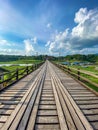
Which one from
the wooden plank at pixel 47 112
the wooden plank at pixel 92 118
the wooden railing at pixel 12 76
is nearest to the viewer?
the wooden plank at pixel 92 118

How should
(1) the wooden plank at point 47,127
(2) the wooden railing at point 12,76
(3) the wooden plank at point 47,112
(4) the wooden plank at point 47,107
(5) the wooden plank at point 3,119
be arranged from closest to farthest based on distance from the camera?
(1) the wooden plank at point 47,127 → (5) the wooden plank at point 3,119 → (3) the wooden plank at point 47,112 → (4) the wooden plank at point 47,107 → (2) the wooden railing at point 12,76

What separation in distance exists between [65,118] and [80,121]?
411mm

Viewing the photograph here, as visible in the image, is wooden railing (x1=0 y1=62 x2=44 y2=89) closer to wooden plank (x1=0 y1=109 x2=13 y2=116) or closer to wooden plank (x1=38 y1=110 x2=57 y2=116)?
wooden plank (x1=0 y1=109 x2=13 y2=116)

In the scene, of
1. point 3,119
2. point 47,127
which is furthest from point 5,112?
point 47,127

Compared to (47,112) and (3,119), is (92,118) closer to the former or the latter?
(47,112)

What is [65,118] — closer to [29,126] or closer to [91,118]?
[91,118]

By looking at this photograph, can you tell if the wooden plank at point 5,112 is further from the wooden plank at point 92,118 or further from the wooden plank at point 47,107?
the wooden plank at point 92,118

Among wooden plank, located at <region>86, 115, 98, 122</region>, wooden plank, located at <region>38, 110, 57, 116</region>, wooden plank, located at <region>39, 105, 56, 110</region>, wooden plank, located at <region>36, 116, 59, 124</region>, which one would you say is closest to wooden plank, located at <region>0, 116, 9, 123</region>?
wooden plank, located at <region>36, 116, 59, 124</region>

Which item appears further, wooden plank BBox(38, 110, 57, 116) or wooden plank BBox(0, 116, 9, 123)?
wooden plank BBox(38, 110, 57, 116)

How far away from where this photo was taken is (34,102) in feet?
17.6

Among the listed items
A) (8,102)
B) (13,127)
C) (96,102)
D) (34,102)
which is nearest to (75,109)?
(96,102)

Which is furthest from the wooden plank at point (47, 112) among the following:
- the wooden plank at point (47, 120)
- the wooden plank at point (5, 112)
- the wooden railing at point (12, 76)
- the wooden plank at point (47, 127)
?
the wooden railing at point (12, 76)

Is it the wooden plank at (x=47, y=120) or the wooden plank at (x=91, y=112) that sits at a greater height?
the wooden plank at (x=47, y=120)

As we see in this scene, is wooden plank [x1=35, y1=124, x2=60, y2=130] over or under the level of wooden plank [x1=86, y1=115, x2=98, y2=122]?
under
